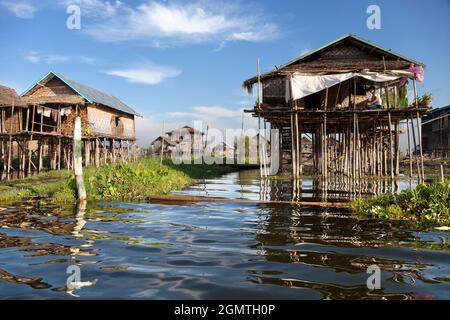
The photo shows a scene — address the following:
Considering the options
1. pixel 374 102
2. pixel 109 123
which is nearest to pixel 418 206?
pixel 374 102

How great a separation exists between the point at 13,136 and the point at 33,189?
503 inches

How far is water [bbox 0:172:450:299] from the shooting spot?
3.73 meters

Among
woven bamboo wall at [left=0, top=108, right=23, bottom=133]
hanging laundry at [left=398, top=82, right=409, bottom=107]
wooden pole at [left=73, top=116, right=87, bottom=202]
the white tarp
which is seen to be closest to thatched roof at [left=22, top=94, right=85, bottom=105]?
woven bamboo wall at [left=0, top=108, right=23, bottom=133]

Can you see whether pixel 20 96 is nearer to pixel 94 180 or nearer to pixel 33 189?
pixel 33 189

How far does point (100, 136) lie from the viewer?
26.8 metres

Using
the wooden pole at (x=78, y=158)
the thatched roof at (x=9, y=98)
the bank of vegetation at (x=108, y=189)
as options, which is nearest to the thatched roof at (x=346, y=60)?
the bank of vegetation at (x=108, y=189)

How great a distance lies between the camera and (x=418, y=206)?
25.0 feet

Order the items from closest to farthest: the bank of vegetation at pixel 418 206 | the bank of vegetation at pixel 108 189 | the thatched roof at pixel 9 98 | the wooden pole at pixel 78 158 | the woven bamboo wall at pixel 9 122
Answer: the bank of vegetation at pixel 418 206 → the wooden pole at pixel 78 158 → the bank of vegetation at pixel 108 189 → the thatched roof at pixel 9 98 → the woven bamboo wall at pixel 9 122

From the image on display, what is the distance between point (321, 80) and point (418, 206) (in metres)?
10.1

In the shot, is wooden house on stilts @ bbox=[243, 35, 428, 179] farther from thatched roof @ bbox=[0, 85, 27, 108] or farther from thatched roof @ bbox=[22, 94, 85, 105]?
thatched roof @ bbox=[0, 85, 27, 108]

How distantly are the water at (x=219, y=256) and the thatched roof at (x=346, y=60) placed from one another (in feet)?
36.1

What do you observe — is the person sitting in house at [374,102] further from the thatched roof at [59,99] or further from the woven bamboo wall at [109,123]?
the woven bamboo wall at [109,123]

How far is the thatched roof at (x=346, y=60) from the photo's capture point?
1720cm

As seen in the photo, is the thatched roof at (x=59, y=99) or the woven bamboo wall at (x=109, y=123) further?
the woven bamboo wall at (x=109, y=123)
